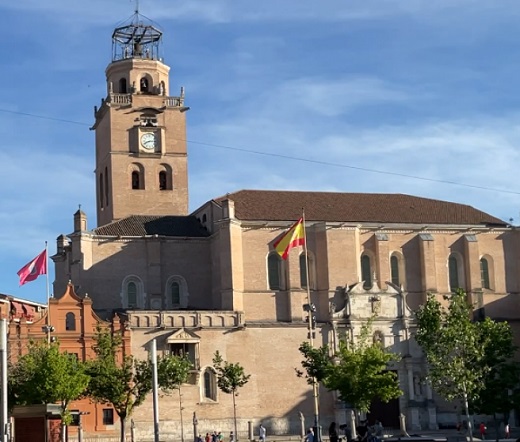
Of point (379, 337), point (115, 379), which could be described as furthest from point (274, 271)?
point (115, 379)

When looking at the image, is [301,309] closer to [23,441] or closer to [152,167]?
[152,167]

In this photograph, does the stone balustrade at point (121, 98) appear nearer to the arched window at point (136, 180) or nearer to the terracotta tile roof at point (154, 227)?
the arched window at point (136, 180)

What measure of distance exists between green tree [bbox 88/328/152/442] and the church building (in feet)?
22.8

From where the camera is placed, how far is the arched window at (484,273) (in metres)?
94.2

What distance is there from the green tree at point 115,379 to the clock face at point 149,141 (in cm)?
2765

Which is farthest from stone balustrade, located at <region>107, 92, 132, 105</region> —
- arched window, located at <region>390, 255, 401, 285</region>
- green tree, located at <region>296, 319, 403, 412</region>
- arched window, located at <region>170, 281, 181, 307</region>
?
green tree, located at <region>296, 319, 403, 412</region>

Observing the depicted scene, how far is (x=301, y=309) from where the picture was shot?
288 ft

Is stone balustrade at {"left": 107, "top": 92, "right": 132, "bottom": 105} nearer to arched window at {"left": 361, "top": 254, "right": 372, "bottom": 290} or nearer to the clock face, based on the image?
the clock face

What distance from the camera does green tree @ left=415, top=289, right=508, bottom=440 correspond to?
251 feet

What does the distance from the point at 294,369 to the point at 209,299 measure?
9372 mm

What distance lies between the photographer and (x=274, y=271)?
3511 inches

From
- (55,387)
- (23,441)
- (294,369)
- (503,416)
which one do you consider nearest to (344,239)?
(294,369)

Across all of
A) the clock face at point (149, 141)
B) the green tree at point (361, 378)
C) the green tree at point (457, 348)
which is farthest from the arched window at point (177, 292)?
the green tree at point (457, 348)

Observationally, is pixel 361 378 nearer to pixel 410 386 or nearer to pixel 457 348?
pixel 457 348
